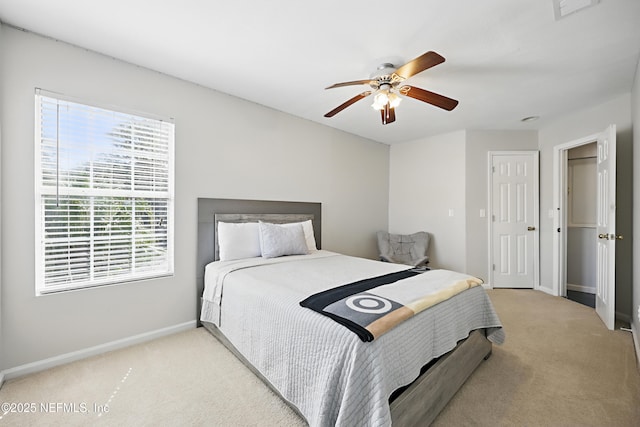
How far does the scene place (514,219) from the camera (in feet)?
13.0

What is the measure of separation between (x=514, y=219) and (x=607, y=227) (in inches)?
51.0

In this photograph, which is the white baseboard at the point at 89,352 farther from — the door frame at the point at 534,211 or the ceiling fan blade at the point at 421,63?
the door frame at the point at 534,211

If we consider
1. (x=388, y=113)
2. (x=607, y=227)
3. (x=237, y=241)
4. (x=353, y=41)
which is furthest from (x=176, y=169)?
(x=607, y=227)

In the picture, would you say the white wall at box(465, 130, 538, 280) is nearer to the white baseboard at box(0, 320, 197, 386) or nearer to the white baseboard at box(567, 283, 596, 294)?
the white baseboard at box(567, 283, 596, 294)

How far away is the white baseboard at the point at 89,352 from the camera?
1.86 meters

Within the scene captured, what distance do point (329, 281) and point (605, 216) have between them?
9.60 ft

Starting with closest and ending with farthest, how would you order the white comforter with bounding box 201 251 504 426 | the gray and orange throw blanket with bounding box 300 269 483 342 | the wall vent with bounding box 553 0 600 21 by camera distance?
the white comforter with bounding box 201 251 504 426
the gray and orange throw blanket with bounding box 300 269 483 342
the wall vent with bounding box 553 0 600 21

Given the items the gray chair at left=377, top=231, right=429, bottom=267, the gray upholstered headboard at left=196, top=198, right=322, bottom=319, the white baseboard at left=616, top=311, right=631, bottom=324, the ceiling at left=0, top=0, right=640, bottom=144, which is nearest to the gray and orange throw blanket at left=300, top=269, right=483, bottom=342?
the gray upholstered headboard at left=196, top=198, right=322, bottom=319

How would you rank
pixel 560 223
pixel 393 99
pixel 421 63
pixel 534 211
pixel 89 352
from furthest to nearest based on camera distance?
pixel 534 211
pixel 560 223
pixel 393 99
pixel 89 352
pixel 421 63

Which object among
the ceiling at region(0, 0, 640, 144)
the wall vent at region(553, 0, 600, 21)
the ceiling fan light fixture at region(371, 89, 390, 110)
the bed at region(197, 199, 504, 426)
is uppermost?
the ceiling at region(0, 0, 640, 144)

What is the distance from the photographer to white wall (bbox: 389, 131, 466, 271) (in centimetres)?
404

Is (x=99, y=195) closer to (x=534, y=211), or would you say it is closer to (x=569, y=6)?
(x=569, y=6)

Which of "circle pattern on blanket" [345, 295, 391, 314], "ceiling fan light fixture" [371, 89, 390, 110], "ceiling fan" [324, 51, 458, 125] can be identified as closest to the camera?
"circle pattern on blanket" [345, 295, 391, 314]

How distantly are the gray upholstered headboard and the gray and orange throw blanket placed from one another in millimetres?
1542
